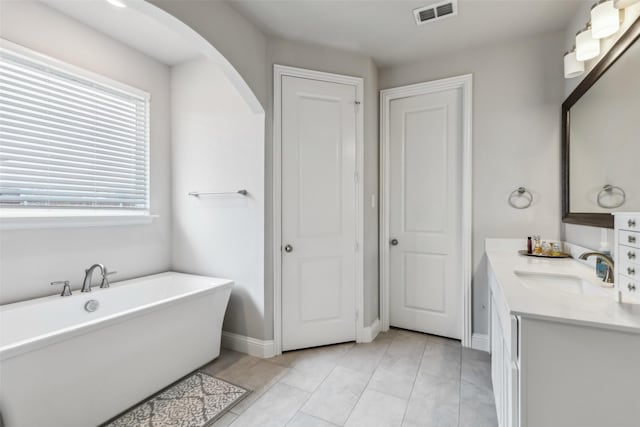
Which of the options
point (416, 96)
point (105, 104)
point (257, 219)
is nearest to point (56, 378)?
point (257, 219)

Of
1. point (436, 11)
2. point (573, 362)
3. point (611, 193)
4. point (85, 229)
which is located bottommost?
point (573, 362)

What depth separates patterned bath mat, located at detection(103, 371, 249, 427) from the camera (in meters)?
1.67

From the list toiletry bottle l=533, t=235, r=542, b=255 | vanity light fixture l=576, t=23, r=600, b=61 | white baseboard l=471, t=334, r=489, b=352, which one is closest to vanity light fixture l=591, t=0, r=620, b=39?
vanity light fixture l=576, t=23, r=600, b=61

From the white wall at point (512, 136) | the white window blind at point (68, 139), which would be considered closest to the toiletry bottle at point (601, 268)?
the white wall at point (512, 136)

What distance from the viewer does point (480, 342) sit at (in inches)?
99.3

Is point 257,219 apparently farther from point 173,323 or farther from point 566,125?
point 566,125

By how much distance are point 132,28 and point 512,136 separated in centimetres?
313

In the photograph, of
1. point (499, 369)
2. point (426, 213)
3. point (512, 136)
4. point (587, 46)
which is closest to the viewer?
point (499, 369)

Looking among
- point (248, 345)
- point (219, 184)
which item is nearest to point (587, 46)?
point (219, 184)

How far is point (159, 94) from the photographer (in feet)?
9.36

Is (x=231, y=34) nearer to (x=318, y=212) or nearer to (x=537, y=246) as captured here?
(x=318, y=212)

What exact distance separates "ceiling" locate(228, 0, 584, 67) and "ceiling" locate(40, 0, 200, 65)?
71 centimetres

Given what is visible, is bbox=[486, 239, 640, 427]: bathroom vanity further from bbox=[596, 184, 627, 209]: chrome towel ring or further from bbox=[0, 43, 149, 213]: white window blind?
bbox=[0, 43, 149, 213]: white window blind

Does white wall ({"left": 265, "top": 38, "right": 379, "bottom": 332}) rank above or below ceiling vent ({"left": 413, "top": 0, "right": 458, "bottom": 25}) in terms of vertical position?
below
